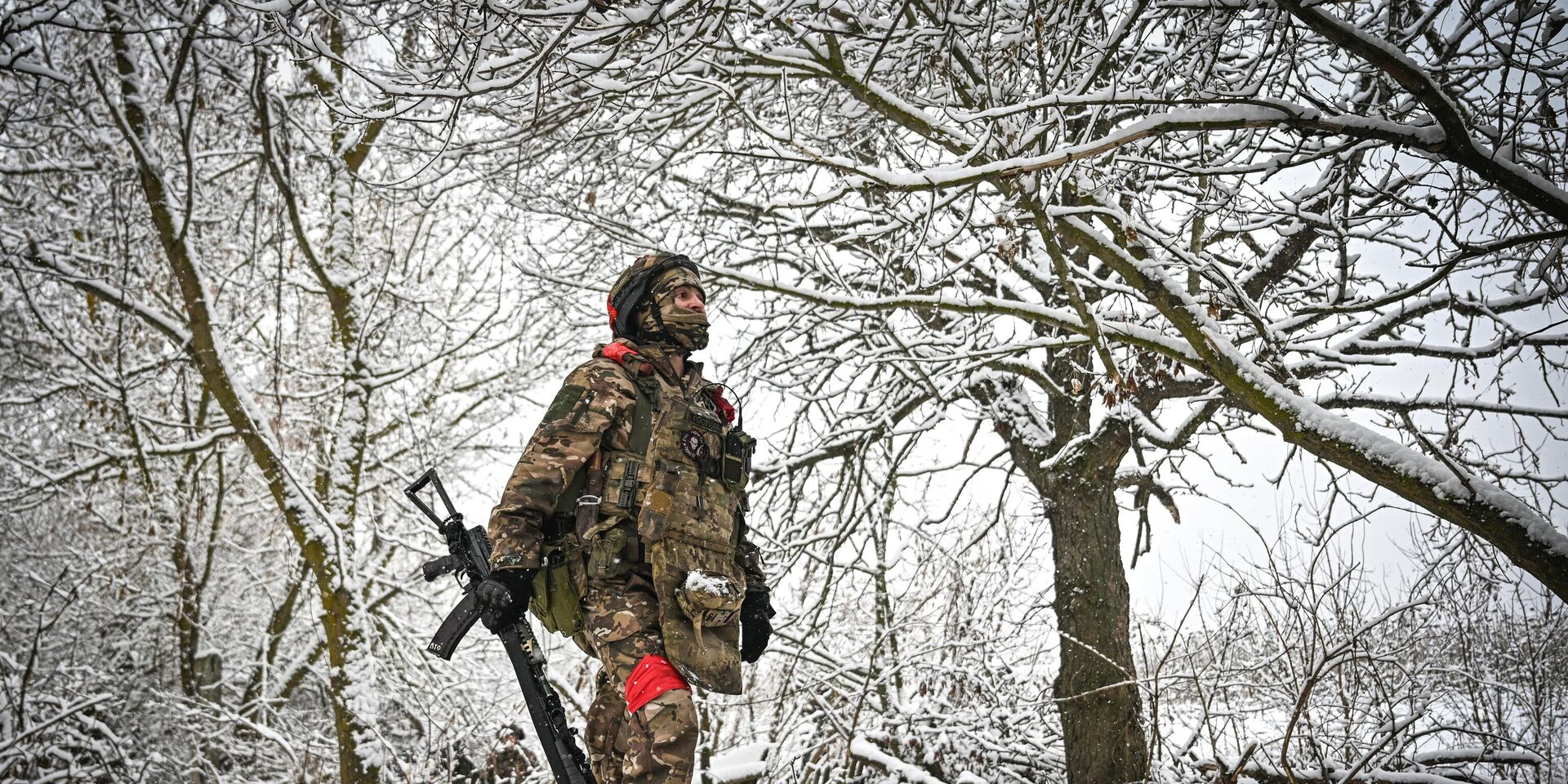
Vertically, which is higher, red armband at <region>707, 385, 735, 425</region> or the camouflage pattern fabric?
red armband at <region>707, 385, 735, 425</region>

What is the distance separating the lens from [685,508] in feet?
9.09

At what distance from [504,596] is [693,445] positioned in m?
0.77

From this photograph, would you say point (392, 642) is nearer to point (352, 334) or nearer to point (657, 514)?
point (352, 334)

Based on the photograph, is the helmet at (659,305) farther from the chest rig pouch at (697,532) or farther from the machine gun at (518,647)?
the machine gun at (518,647)

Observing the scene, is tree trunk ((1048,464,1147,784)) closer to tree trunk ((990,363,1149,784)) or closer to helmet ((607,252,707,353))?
tree trunk ((990,363,1149,784))

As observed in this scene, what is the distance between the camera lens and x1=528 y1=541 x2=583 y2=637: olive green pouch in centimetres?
275

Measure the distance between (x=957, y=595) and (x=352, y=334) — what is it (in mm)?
5613

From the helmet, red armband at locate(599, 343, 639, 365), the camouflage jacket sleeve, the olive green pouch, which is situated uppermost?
the helmet

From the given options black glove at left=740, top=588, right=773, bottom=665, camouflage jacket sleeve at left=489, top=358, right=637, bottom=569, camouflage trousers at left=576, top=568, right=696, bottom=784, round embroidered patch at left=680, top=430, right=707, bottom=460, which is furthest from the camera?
black glove at left=740, top=588, right=773, bottom=665

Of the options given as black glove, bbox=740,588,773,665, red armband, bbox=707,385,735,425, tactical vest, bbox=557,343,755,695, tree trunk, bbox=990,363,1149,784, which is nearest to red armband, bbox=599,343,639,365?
tactical vest, bbox=557,343,755,695

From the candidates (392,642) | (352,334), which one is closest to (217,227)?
(352,334)

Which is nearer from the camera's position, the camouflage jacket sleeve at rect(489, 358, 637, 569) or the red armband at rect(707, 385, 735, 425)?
the camouflage jacket sleeve at rect(489, 358, 637, 569)

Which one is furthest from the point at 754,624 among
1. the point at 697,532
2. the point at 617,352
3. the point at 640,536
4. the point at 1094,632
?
the point at 1094,632

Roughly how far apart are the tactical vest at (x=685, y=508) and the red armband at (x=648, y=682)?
0.04 meters
